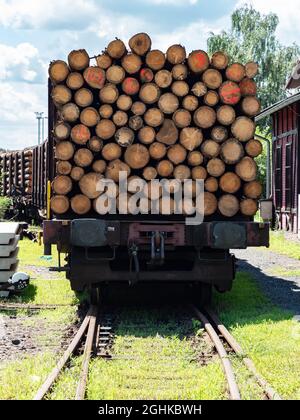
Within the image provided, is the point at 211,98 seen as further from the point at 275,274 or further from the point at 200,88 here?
the point at 275,274

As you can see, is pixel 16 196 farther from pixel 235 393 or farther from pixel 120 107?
pixel 235 393

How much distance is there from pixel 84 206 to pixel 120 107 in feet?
4.52

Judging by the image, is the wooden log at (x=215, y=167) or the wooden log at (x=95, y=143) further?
the wooden log at (x=215, y=167)

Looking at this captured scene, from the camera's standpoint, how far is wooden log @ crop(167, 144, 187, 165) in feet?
30.0

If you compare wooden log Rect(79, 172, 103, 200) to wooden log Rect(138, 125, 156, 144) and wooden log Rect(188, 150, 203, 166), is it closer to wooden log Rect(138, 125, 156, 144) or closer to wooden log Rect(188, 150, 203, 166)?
wooden log Rect(138, 125, 156, 144)

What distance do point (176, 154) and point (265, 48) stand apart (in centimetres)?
4253

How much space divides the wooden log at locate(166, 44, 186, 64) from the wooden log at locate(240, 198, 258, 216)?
205cm

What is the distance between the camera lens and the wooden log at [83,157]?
29.8 ft

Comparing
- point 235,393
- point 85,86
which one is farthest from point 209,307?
point 235,393

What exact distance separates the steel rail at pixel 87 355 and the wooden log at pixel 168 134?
7.84ft

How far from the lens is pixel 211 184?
364 inches

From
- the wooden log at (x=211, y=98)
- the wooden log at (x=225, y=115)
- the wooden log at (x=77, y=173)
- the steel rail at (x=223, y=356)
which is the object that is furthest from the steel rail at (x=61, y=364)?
the wooden log at (x=211, y=98)

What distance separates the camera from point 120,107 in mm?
9094

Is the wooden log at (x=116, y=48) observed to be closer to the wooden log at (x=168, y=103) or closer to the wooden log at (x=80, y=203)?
the wooden log at (x=168, y=103)
